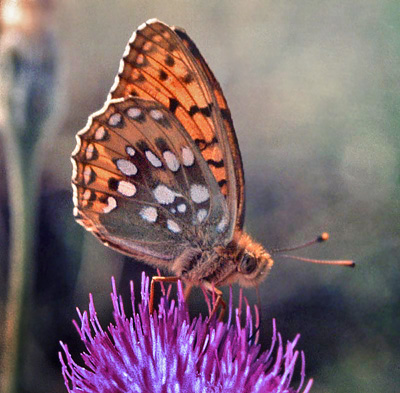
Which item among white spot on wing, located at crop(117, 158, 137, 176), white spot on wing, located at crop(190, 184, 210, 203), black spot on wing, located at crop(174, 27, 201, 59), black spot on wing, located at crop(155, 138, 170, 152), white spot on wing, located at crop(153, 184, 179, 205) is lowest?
white spot on wing, located at crop(153, 184, 179, 205)

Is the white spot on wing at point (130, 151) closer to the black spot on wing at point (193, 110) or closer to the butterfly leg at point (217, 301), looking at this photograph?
the black spot on wing at point (193, 110)

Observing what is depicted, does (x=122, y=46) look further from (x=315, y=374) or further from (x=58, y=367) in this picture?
(x=315, y=374)

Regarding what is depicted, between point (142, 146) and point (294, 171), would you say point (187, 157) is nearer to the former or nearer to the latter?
point (142, 146)

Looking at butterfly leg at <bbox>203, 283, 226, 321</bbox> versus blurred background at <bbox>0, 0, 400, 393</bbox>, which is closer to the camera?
butterfly leg at <bbox>203, 283, 226, 321</bbox>

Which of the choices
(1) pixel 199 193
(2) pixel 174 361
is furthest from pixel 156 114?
(2) pixel 174 361

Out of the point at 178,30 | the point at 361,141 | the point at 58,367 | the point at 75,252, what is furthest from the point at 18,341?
the point at 361,141

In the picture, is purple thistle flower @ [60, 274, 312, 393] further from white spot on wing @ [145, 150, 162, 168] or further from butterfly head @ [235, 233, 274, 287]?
white spot on wing @ [145, 150, 162, 168]

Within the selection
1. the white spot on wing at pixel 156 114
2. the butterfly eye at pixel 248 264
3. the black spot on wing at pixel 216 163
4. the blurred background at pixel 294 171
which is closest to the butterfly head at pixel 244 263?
the butterfly eye at pixel 248 264

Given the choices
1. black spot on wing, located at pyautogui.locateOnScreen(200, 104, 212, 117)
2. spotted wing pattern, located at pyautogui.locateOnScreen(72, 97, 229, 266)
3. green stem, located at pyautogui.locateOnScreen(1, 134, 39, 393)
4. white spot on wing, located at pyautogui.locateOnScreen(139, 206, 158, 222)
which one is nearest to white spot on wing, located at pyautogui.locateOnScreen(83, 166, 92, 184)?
spotted wing pattern, located at pyautogui.locateOnScreen(72, 97, 229, 266)
